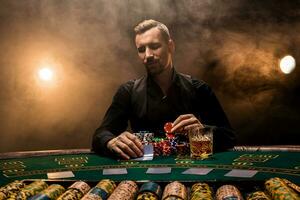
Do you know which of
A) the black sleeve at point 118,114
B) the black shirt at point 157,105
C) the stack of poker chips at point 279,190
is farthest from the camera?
the black shirt at point 157,105

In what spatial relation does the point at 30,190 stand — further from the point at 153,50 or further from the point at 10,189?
the point at 153,50

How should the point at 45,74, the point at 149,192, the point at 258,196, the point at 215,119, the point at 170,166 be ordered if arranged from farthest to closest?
the point at 45,74
the point at 215,119
the point at 170,166
the point at 149,192
the point at 258,196

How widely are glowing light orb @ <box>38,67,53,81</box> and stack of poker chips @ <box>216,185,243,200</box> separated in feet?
13.7

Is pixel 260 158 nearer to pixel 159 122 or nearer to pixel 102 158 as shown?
pixel 102 158

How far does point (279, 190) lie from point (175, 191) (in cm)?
47

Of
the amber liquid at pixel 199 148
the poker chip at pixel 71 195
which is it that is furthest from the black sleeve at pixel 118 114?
the poker chip at pixel 71 195

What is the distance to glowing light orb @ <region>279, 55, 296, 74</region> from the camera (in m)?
5.82

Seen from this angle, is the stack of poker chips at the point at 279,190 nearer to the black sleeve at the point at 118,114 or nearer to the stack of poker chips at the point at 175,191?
the stack of poker chips at the point at 175,191

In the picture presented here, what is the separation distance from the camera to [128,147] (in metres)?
2.81

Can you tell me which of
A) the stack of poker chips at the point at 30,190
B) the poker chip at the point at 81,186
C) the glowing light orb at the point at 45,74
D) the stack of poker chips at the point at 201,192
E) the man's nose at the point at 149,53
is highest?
the man's nose at the point at 149,53

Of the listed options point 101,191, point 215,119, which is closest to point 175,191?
point 101,191

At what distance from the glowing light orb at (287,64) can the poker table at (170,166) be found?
117 inches

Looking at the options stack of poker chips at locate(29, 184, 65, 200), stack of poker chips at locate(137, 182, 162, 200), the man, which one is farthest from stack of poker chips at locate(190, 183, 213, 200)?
the man

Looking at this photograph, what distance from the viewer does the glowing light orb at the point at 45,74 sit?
5617mm
